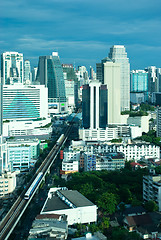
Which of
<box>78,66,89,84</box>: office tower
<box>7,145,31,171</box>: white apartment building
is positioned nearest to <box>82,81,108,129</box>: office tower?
<box>7,145,31,171</box>: white apartment building

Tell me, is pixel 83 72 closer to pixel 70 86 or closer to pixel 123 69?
pixel 70 86

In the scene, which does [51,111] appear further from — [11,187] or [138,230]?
[138,230]

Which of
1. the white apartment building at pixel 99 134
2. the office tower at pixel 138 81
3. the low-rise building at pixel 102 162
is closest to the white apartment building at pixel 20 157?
the low-rise building at pixel 102 162

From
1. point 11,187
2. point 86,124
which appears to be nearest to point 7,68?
point 86,124

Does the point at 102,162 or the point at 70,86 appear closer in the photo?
the point at 102,162

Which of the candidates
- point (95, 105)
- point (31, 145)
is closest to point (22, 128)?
point (95, 105)

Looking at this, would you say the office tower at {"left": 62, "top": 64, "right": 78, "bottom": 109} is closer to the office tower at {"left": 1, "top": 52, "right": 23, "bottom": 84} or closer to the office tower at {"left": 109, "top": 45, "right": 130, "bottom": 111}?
the office tower at {"left": 109, "top": 45, "right": 130, "bottom": 111}
